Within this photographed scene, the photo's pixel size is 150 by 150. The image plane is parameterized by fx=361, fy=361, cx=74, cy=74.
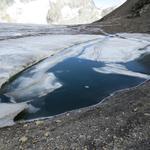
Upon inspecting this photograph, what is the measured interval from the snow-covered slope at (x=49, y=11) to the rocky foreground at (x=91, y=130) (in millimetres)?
119761

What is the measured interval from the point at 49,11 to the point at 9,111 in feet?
424

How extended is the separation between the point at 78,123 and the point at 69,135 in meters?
0.57

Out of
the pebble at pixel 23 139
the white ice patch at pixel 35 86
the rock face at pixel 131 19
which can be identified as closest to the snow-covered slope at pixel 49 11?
the rock face at pixel 131 19

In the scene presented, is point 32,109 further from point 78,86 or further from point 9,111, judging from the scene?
point 78,86

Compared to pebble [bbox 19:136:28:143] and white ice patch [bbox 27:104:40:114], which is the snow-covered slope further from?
pebble [bbox 19:136:28:143]

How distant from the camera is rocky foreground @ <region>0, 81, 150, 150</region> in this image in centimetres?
639

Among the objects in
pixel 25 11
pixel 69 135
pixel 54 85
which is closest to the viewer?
pixel 69 135

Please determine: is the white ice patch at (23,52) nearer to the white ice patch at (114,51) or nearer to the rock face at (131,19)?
the white ice patch at (114,51)

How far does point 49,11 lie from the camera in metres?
135

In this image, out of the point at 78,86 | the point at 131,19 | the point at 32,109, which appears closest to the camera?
the point at 32,109

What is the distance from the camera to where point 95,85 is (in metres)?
11.0

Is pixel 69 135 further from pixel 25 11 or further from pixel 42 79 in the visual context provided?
pixel 25 11

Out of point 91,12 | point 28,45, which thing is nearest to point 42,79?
point 28,45

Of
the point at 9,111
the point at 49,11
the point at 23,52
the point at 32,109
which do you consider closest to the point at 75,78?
the point at 32,109
